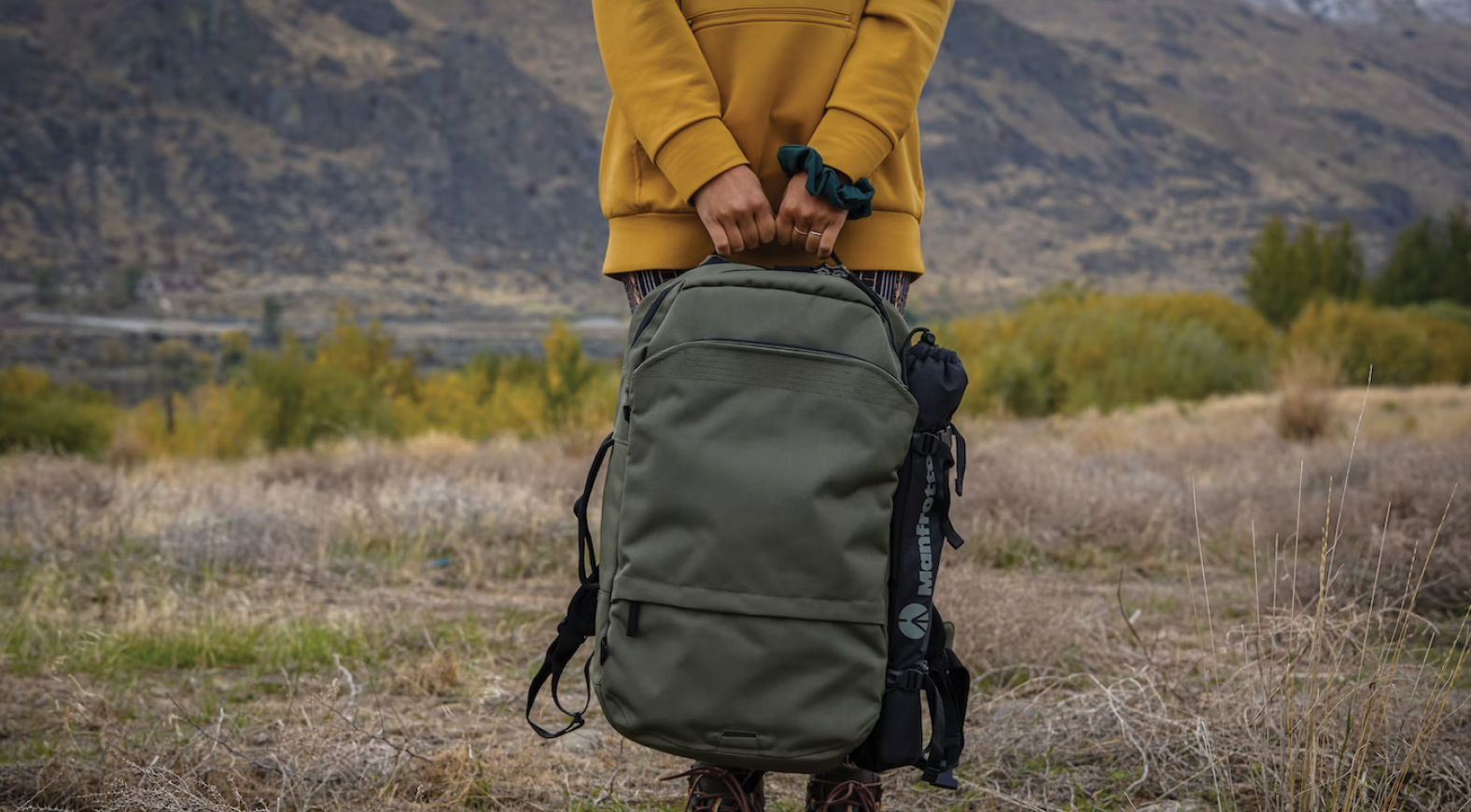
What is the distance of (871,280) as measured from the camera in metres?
1.82

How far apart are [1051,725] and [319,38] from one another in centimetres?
19041

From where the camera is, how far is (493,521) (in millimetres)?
5145

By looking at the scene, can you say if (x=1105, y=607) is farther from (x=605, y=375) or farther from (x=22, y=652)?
(x=605, y=375)

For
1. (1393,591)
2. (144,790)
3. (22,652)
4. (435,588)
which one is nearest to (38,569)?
(22,652)

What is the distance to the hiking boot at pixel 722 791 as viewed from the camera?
1.73 meters

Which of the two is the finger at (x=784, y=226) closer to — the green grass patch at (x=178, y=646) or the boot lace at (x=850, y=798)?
the boot lace at (x=850, y=798)

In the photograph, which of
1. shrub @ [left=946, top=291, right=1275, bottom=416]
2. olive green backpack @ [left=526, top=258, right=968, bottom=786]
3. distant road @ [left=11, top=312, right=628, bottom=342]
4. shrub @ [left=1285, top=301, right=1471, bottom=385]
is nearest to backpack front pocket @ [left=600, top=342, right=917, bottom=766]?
olive green backpack @ [left=526, top=258, right=968, bottom=786]

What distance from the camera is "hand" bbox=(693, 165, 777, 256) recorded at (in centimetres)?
162

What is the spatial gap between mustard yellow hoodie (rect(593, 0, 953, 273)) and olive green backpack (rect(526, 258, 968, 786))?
0.17 m

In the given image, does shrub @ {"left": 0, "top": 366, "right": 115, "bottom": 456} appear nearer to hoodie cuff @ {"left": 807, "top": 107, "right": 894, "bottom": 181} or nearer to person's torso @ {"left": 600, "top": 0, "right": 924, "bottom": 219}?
person's torso @ {"left": 600, "top": 0, "right": 924, "bottom": 219}

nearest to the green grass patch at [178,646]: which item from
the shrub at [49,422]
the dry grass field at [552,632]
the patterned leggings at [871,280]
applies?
the dry grass field at [552,632]

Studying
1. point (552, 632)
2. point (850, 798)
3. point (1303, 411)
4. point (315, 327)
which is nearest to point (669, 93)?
point (850, 798)

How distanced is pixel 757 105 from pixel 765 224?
220 millimetres

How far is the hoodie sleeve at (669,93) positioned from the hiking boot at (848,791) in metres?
1.03
